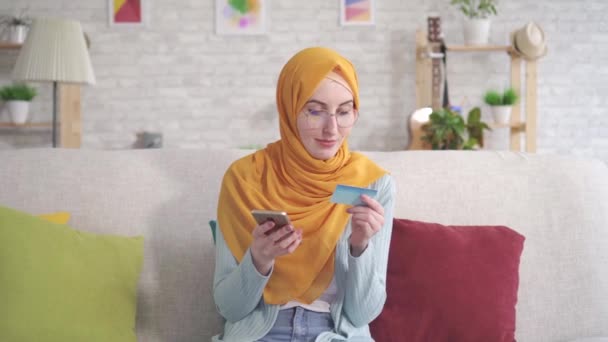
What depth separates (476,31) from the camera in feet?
14.2

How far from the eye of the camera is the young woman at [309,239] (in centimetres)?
139

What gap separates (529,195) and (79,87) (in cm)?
370

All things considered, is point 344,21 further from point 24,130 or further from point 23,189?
point 23,189

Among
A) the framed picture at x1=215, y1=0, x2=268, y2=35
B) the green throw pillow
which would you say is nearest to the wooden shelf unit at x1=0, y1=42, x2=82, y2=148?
the framed picture at x1=215, y1=0, x2=268, y2=35

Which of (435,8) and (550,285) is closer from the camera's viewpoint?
(550,285)

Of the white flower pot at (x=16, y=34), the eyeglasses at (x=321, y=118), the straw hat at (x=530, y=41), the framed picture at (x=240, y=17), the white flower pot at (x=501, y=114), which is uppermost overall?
the framed picture at (x=240, y=17)

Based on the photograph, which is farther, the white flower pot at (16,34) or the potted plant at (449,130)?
the white flower pot at (16,34)

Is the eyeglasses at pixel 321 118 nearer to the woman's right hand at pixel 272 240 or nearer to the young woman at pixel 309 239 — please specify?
the young woman at pixel 309 239

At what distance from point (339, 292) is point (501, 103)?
10.7 ft

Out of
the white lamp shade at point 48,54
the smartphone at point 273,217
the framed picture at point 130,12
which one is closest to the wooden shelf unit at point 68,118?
the framed picture at point 130,12

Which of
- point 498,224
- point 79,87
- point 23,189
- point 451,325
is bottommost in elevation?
point 451,325

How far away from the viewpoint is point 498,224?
1.81 meters

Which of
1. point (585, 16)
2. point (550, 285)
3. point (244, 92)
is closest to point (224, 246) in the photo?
point (550, 285)

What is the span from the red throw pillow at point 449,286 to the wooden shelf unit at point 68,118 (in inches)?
137
